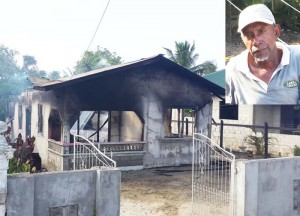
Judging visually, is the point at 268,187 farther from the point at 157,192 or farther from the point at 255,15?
the point at 255,15

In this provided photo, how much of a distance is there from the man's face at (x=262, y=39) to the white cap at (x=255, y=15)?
18 cm

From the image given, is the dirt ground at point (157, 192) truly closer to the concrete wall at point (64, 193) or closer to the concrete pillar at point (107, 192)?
the concrete pillar at point (107, 192)

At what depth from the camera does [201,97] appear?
15898mm

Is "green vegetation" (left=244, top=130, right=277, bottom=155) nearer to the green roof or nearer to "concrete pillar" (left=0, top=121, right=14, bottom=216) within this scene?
the green roof

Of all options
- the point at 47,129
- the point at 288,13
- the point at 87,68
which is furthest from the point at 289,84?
the point at 87,68

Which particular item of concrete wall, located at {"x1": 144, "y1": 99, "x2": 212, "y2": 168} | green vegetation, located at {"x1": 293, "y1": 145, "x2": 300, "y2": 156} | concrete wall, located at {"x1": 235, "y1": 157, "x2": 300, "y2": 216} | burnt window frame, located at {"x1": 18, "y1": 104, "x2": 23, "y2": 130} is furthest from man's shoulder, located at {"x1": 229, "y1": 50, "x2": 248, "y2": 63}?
burnt window frame, located at {"x1": 18, "y1": 104, "x2": 23, "y2": 130}

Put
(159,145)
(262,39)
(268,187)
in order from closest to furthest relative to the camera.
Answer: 1. (268,187)
2. (262,39)
3. (159,145)

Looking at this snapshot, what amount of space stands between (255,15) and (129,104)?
573cm

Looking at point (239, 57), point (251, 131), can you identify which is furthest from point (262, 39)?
point (251, 131)

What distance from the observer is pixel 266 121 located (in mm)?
19781

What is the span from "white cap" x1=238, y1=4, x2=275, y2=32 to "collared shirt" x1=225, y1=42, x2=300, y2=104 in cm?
91

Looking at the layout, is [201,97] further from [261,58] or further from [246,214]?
[246,214]

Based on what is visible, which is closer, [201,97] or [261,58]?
[261,58]

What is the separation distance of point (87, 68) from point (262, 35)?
55.7 m
